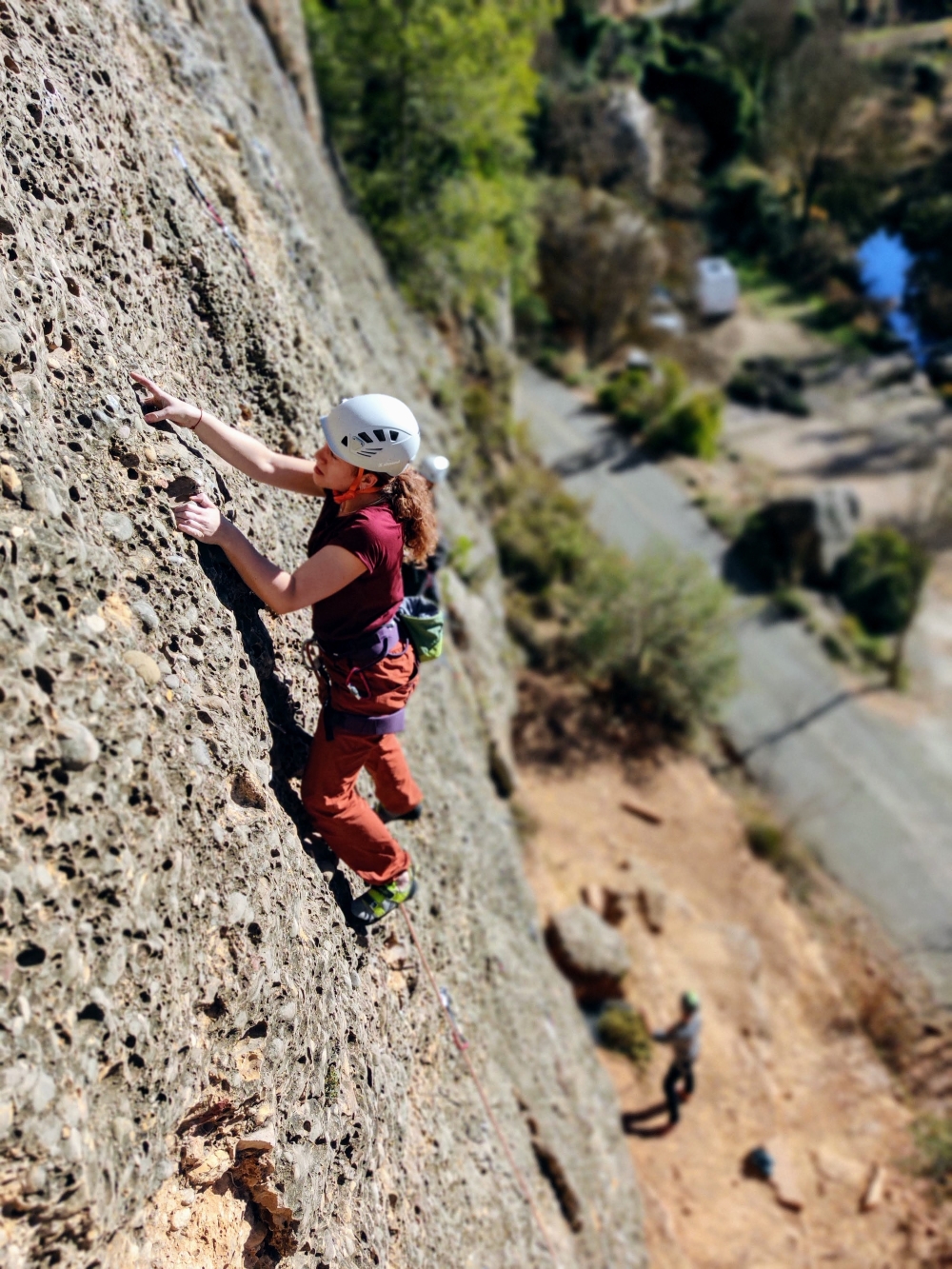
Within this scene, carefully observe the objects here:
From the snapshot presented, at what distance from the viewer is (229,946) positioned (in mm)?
3619

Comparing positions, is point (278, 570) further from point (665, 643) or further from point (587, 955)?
point (665, 643)

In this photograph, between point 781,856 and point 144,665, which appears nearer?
point 144,665

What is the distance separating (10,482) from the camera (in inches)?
126

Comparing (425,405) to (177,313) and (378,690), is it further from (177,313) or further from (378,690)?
(378,690)

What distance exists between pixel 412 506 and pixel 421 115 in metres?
17.5

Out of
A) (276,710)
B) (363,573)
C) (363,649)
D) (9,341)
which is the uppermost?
(9,341)

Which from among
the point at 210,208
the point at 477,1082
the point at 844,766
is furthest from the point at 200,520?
the point at 844,766

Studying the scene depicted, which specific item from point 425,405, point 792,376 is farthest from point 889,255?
point 425,405

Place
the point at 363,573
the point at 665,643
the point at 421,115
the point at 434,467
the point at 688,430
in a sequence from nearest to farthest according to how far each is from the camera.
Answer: the point at 363,573 < the point at 434,467 < the point at 421,115 < the point at 665,643 < the point at 688,430

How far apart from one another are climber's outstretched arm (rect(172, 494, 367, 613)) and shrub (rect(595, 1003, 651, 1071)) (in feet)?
36.4

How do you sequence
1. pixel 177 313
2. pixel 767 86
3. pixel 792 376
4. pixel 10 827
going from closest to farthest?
pixel 10 827
pixel 177 313
pixel 792 376
pixel 767 86

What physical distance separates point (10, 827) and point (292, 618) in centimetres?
235

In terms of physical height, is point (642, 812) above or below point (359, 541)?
below

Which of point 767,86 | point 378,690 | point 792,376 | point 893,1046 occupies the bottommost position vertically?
point 893,1046
